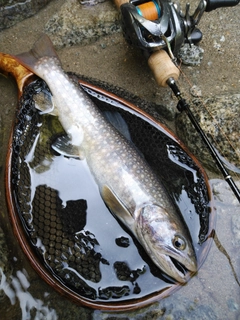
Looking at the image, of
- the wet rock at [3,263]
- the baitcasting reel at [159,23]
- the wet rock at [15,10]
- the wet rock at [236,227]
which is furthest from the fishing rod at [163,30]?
the wet rock at [3,263]

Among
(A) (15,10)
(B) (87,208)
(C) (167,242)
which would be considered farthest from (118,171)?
(A) (15,10)

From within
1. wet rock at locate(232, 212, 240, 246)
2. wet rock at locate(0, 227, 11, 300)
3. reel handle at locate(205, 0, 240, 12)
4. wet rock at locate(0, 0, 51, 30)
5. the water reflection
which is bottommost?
wet rock at locate(232, 212, 240, 246)

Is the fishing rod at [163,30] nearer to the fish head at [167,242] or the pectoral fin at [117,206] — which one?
the fish head at [167,242]

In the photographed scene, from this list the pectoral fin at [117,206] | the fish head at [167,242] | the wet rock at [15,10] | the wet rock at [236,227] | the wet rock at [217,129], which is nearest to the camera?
the fish head at [167,242]

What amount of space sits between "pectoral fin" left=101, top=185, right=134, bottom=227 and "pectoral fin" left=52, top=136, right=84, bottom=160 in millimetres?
330

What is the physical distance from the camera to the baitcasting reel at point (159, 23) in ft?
8.68

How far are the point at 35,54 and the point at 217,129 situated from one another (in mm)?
1451

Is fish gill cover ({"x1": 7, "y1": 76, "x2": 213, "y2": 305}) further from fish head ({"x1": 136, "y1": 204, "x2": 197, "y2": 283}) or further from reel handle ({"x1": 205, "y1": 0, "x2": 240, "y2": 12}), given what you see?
reel handle ({"x1": 205, "y1": 0, "x2": 240, "y2": 12})

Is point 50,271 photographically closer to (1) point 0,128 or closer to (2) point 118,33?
(1) point 0,128

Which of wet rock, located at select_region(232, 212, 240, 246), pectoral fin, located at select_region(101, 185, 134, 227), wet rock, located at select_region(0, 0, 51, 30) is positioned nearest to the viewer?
pectoral fin, located at select_region(101, 185, 134, 227)

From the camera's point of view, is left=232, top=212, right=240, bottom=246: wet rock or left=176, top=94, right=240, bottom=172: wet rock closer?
left=232, top=212, right=240, bottom=246: wet rock

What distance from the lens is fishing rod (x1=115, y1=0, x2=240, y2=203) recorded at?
264 centimetres

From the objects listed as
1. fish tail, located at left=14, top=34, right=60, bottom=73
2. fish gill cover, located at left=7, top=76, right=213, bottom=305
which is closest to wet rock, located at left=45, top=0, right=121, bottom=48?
fish tail, located at left=14, top=34, right=60, bottom=73

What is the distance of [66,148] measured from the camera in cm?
269
